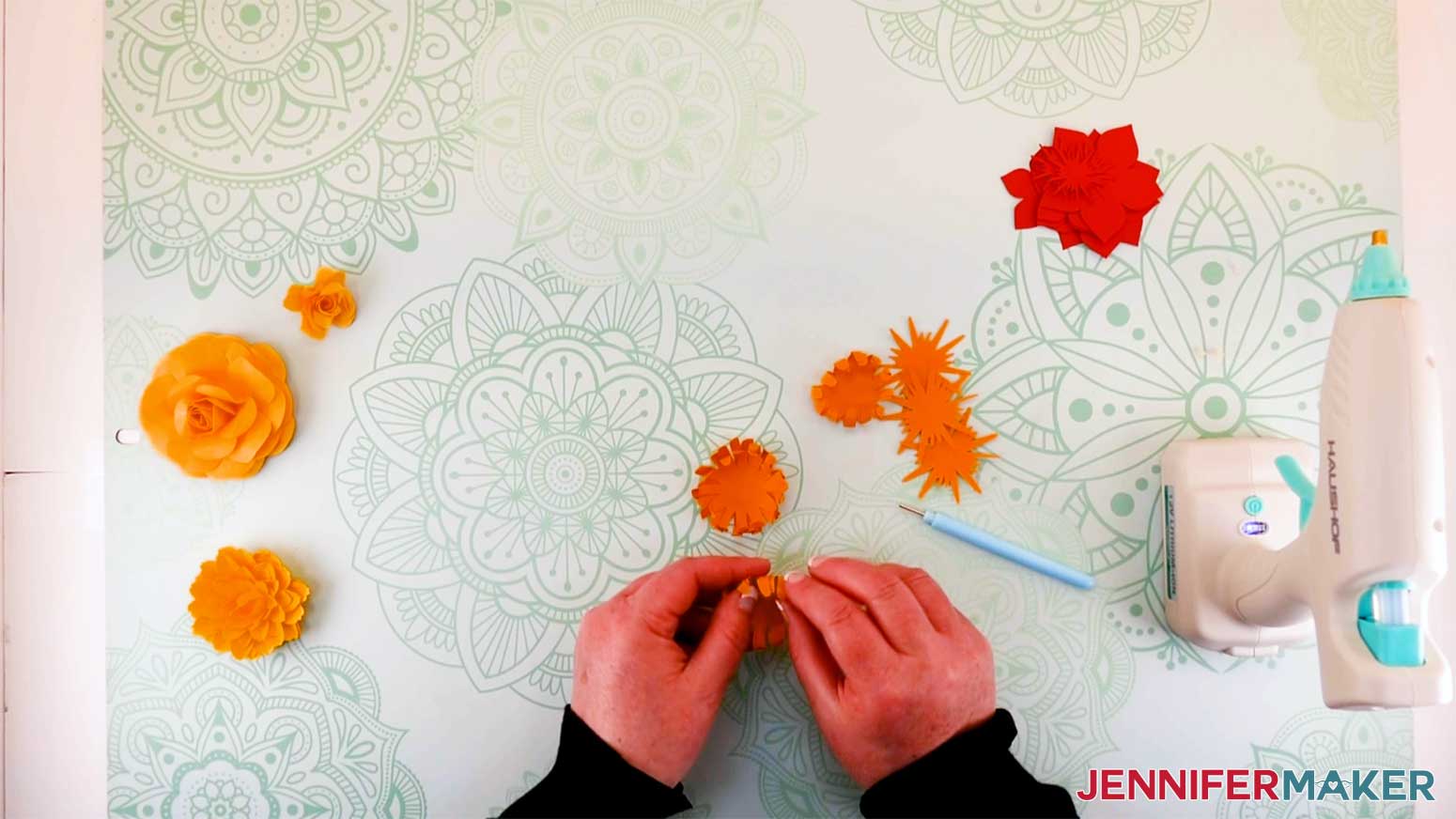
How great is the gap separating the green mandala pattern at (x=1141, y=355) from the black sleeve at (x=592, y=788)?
1.53 feet

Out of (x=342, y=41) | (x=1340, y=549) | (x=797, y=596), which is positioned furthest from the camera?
(x=342, y=41)

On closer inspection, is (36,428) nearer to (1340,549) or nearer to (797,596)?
(797,596)

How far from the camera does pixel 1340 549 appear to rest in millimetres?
688

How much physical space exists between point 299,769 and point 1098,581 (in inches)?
34.1

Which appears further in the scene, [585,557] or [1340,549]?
[585,557]

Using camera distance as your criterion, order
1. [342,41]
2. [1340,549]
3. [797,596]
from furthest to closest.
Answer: [342,41] → [797,596] → [1340,549]

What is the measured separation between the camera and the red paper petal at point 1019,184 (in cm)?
89

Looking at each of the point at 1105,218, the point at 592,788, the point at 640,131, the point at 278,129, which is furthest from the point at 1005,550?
the point at 278,129

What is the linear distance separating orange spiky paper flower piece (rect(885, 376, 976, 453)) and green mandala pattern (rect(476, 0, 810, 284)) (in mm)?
241

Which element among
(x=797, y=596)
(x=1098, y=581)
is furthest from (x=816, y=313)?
(x=1098, y=581)

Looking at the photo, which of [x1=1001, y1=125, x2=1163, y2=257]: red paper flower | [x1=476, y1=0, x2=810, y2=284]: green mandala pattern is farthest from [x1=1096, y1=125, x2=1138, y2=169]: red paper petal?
[x1=476, y1=0, x2=810, y2=284]: green mandala pattern

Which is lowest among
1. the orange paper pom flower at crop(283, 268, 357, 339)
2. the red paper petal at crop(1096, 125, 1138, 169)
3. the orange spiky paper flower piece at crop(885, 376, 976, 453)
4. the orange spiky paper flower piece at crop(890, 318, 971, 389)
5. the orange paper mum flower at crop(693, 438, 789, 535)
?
the orange paper mum flower at crop(693, 438, 789, 535)

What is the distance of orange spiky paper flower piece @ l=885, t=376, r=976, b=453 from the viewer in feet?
2.91

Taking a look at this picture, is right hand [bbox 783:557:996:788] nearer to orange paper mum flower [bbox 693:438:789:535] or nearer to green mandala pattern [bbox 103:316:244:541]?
orange paper mum flower [bbox 693:438:789:535]
